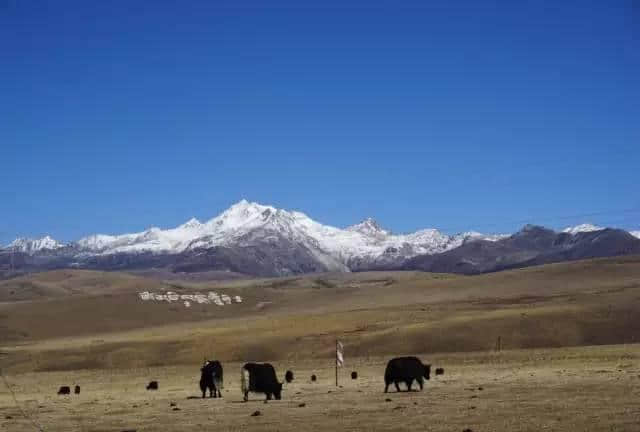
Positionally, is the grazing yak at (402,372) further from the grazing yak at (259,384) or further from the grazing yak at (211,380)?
the grazing yak at (211,380)

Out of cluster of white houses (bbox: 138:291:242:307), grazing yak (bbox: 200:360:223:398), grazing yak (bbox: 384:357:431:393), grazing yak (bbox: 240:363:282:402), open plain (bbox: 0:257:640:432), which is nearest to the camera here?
open plain (bbox: 0:257:640:432)

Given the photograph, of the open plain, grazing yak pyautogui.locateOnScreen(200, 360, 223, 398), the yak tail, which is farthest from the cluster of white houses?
the yak tail

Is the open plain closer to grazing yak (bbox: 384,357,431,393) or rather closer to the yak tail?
the yak tail

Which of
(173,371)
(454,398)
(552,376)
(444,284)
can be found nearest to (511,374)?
(552,376)

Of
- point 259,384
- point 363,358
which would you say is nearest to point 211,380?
point 259,384

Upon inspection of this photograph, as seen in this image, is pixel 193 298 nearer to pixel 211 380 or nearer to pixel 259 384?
pixel 211 380

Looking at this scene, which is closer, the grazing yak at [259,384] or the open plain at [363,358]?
the open plain at [363,358]

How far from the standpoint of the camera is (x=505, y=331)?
65.8 metres

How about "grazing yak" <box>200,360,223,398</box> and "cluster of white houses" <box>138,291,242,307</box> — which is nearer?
"grazing yak" <box>200,360,223,398</box>

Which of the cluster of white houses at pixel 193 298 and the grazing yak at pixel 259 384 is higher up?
the cluster of white houses at pixel 193 298

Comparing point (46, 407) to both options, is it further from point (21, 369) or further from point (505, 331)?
point (505, 331)

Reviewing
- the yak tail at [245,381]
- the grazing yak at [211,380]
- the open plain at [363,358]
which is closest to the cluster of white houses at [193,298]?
the open plain at [363,358]

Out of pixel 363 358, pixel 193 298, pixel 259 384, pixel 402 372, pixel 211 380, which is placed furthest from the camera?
pixel 193 298

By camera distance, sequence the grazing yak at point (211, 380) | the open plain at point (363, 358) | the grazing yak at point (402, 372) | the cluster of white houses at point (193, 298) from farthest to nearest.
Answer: the cluster of white houses at point (193, 298)
the grazing yak at point (211, 380)
the grazing yak at point (402, 372)
the open plain at point (363, 358)
